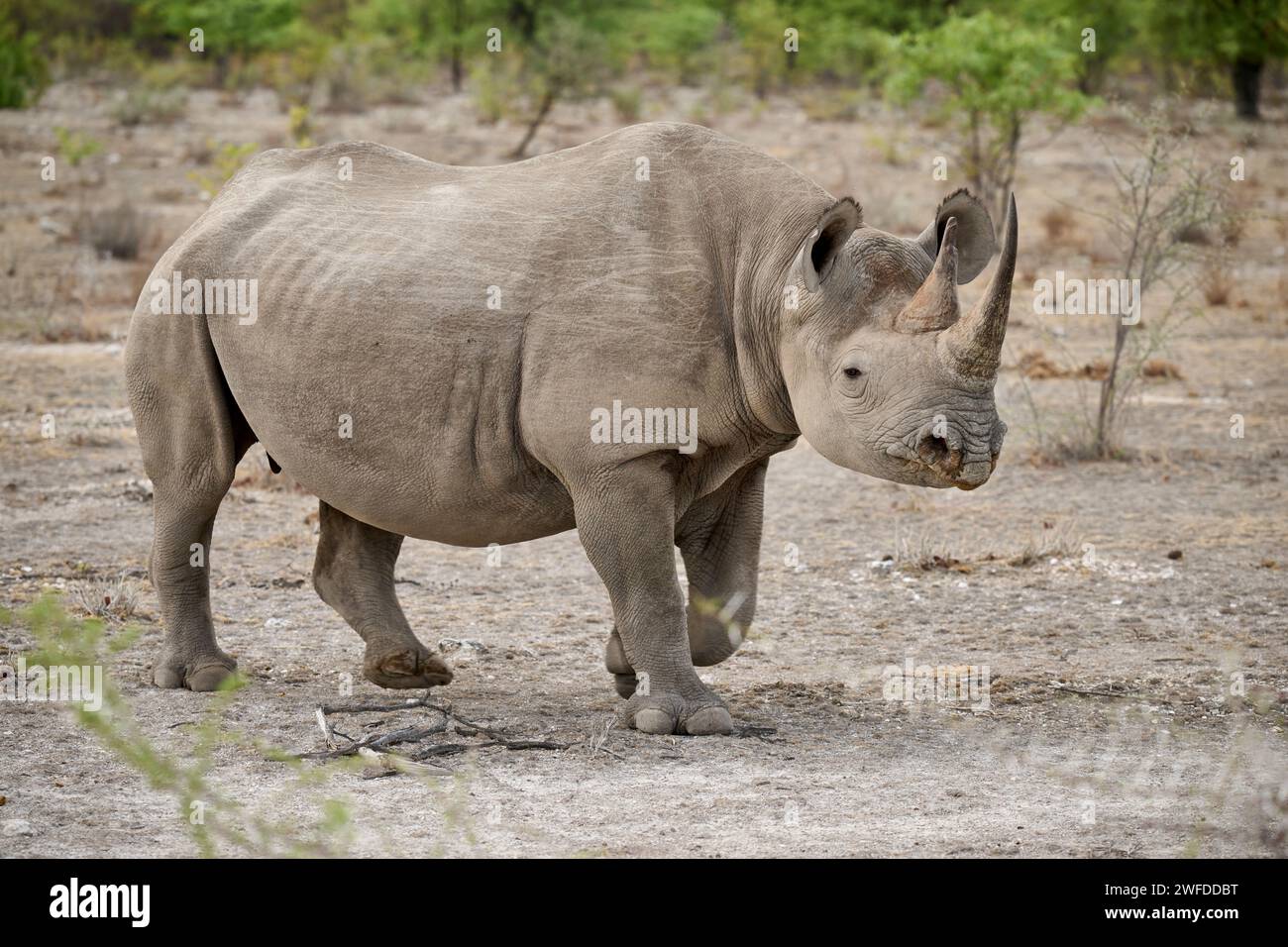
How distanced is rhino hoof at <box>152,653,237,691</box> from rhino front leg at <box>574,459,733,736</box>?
1.73 meters

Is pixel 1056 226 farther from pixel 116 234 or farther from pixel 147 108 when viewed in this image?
pixel 147 108

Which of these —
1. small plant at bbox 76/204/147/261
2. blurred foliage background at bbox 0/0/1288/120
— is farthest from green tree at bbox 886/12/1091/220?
small plant at bbox 76/204/147/261

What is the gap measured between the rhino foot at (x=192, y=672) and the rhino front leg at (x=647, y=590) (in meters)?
1.73

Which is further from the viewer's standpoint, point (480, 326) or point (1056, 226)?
point (1056, 226)

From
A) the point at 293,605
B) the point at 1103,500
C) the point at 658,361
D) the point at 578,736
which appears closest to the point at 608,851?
the point at 578,736

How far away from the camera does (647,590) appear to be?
6.32m

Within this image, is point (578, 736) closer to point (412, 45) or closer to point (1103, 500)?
point (1103, 500)

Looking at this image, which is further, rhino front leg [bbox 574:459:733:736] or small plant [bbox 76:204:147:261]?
small plant [bbox 76:204:147:261]

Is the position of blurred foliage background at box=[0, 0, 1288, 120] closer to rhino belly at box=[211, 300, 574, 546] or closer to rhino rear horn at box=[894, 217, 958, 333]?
rhino belly at box=[211, 300, 574, 546]

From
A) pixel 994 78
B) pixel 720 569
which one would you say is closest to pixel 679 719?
pixel 720 569

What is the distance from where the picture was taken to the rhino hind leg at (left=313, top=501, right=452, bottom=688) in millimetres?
7133

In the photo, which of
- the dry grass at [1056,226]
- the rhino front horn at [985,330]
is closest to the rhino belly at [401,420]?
the rhino front horn at [985,330]

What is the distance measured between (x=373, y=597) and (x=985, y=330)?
10.0 ft

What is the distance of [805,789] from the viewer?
5.84 metres
